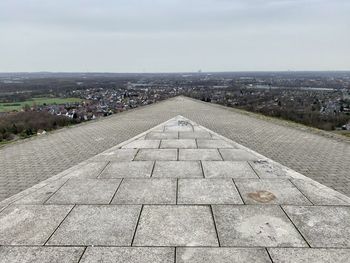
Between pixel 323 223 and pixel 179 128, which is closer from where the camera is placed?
pixel 323 223

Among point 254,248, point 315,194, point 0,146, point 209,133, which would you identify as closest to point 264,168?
point 315,194

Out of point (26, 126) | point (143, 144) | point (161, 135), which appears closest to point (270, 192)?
point (143, 144)

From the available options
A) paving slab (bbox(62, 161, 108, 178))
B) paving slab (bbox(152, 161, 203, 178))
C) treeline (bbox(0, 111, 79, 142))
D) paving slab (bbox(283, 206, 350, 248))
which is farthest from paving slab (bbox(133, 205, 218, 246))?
treeline (bbox(0, 111, 79, 142))

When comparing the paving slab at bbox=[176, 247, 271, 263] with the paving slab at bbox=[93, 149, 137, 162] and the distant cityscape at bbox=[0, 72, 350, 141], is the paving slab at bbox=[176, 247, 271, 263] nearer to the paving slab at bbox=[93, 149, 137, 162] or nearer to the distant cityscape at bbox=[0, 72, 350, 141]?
the paving slab at bbox=[93, 149, 137, 162]

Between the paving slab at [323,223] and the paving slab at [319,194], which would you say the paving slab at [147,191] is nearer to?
the paving slab at [323,223]

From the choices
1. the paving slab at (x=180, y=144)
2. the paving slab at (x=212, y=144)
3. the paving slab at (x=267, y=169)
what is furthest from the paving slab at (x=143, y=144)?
the paving slab at (x=267, y=169)

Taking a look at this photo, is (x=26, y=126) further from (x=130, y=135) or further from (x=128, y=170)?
(x=128, y=170)

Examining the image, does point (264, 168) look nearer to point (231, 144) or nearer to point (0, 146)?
point (231, 144)
